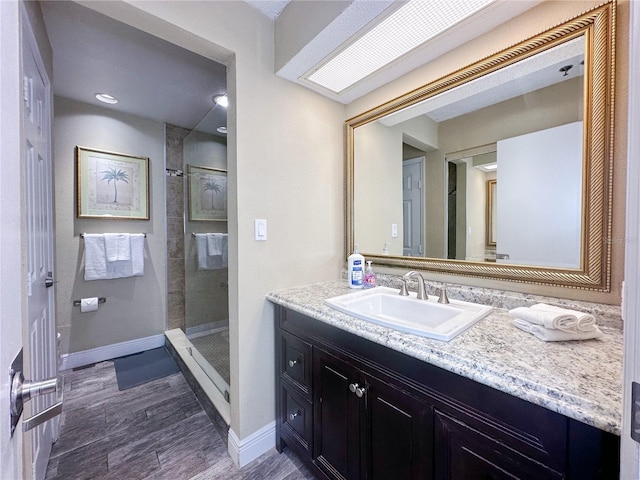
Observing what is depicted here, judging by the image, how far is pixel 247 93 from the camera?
144 centimetres

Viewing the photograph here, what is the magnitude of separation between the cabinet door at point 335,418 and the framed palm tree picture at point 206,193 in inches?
59.7

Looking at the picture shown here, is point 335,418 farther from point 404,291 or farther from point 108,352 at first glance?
point 108,352

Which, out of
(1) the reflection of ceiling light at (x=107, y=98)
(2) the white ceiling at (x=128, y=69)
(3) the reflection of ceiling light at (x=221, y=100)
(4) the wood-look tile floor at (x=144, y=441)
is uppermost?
(1) the reflection of ceiling light at (x=107, y=98)

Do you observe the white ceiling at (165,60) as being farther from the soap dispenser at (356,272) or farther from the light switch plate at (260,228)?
the soap dispenser at (356,272)

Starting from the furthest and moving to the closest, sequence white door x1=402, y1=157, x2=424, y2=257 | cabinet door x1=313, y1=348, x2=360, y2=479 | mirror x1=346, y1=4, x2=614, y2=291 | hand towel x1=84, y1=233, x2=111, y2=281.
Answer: hand towel x1=84, y1=233, x2=111, y2=281 < white door x1=402, y1=157, x2=424, y2=257 < cabinet door x1=313, y1=348, x2=360, y2=479 < mirror x1=346, y1=4, x2=614, y2=291

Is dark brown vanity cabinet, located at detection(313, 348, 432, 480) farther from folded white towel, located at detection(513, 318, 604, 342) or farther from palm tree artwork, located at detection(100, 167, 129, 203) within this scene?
palm tree artwork, located at detection(100, 167, 129, 203)

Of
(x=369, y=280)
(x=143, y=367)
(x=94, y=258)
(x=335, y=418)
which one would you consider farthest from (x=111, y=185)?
(x=335, y=418)

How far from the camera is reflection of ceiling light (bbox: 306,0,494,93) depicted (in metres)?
1.12

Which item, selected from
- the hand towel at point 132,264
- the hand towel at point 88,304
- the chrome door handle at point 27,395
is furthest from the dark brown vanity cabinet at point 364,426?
the hand towel at point 88,304

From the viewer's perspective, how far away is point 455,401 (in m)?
0.78

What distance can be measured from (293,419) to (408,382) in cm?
85

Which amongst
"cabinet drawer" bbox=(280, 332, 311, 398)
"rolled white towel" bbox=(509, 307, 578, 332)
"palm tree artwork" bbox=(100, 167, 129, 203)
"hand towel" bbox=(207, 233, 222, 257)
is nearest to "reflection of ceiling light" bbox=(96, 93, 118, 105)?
"palm tree artwork" bbox=(100, 167, 129, 203)

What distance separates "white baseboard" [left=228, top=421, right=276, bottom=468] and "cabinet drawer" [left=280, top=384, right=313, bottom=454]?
0.10 metres

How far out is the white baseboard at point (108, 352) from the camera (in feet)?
7.68
